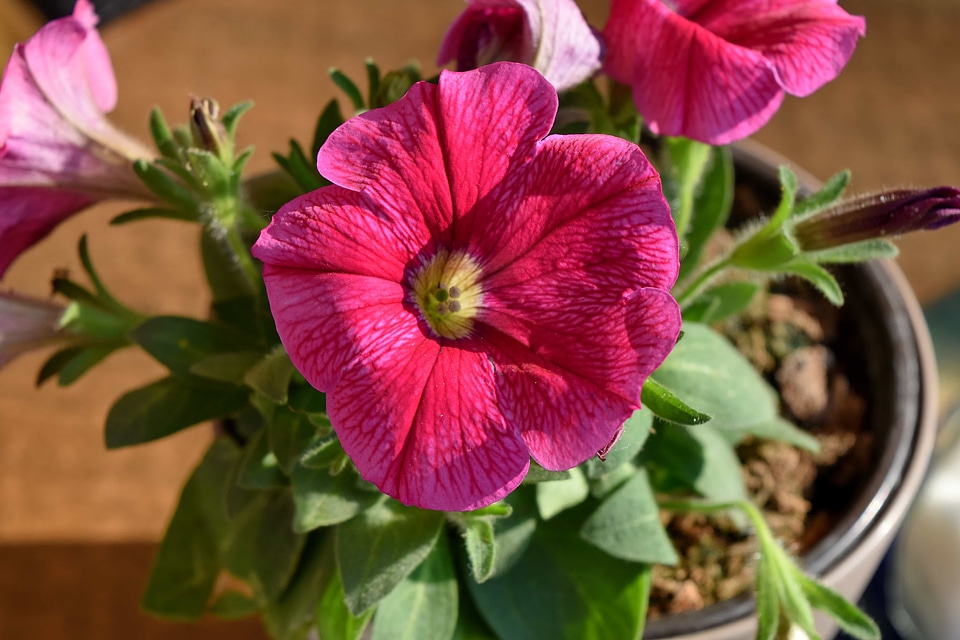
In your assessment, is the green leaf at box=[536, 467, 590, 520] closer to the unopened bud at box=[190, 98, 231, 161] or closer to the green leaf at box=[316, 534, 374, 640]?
the green leaf at box=[316, 534, 374, 640]

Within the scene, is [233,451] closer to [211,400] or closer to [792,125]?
[211,400]

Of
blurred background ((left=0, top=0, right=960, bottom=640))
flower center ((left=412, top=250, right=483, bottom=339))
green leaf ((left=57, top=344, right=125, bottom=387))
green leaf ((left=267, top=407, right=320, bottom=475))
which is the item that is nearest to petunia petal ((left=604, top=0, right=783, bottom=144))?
flower center ((left=412, top=250, right=483, bottom=339))

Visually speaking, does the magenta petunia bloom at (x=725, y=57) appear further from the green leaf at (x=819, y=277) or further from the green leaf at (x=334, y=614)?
the green leaf at (x=334, y=614)

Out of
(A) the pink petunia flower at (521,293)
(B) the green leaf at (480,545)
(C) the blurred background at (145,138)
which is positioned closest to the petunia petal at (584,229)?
(A) the pink petunia flower at (521,293)

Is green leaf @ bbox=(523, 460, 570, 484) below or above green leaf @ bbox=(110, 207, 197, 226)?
below

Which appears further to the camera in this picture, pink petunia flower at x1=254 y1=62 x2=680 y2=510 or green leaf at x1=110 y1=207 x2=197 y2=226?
green leaf at x1=110 y1=207 x2=197 y2=226

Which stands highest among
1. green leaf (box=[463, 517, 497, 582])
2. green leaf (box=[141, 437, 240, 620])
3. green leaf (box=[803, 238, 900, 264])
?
green leaf (box=[803, 238, 900, 264])
